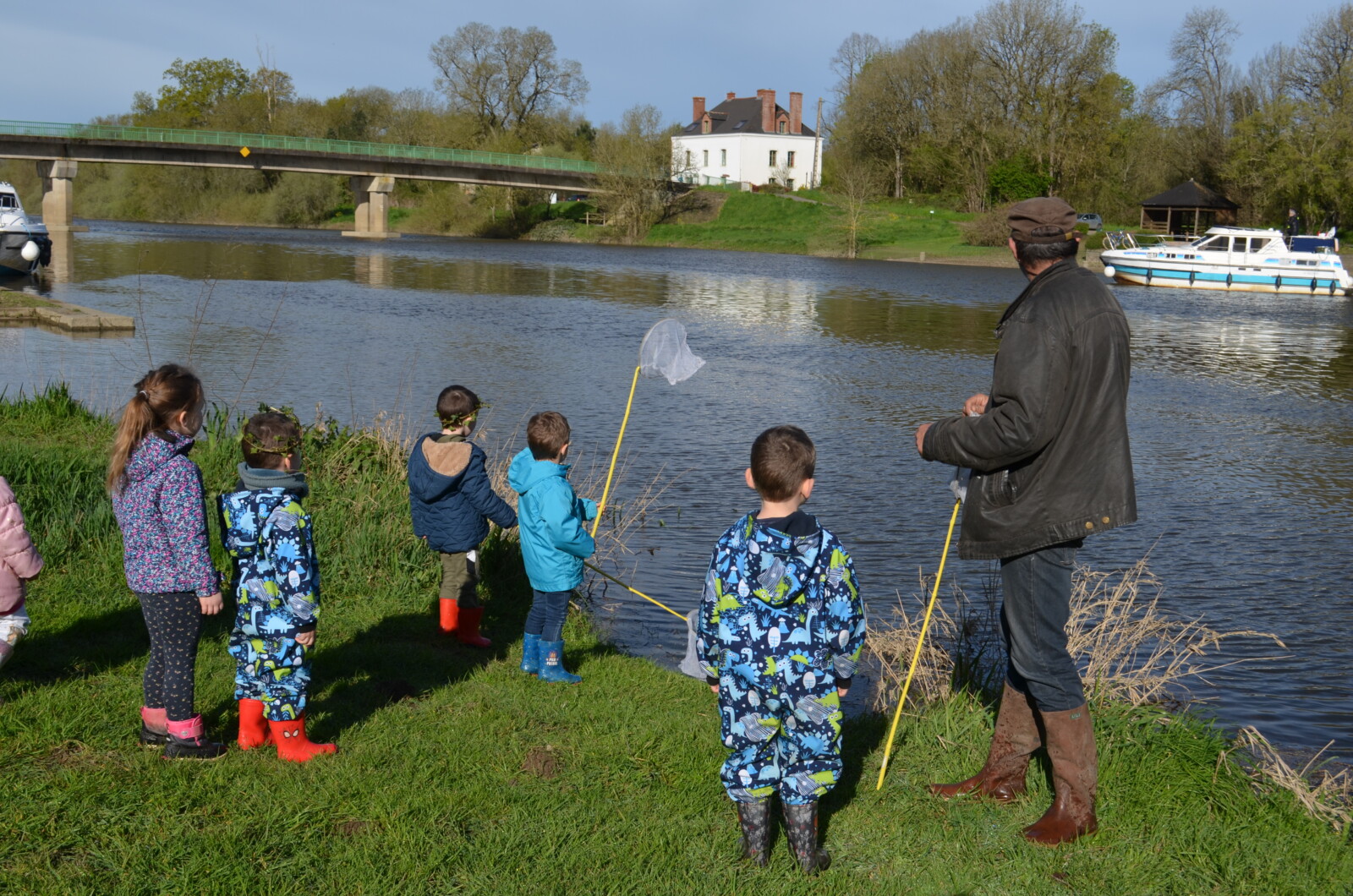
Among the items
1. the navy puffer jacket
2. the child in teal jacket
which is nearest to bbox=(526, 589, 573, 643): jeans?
the child in teal jacket

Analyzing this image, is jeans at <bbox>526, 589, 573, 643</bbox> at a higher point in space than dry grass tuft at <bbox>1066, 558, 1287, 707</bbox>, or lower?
higher

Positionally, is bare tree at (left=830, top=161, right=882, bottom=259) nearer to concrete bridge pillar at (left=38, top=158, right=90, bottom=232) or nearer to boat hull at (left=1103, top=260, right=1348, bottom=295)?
boat hull at (left=1103, top=260, right=1348, bottom=295)

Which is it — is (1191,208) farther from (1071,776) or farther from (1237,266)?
(1071,776)

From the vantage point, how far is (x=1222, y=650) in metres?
7.35

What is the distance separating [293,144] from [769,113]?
46.6 m

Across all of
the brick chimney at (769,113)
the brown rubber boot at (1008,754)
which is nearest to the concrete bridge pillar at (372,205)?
the brick chimney at (769,113)

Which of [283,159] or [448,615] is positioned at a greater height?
[283,159]

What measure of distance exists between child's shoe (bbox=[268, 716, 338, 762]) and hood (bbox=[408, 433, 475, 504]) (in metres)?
1.69

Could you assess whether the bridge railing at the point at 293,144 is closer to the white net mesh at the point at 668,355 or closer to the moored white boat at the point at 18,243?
the moored white boat at the point at 18,243

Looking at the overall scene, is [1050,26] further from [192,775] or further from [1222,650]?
[192,775]

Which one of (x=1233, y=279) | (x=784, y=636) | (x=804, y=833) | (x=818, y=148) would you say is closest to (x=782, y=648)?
(x=784, y=636)

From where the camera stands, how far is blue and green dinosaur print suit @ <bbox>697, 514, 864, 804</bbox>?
3.52 metres

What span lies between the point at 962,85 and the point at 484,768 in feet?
251

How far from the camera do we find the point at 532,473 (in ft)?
17.3
